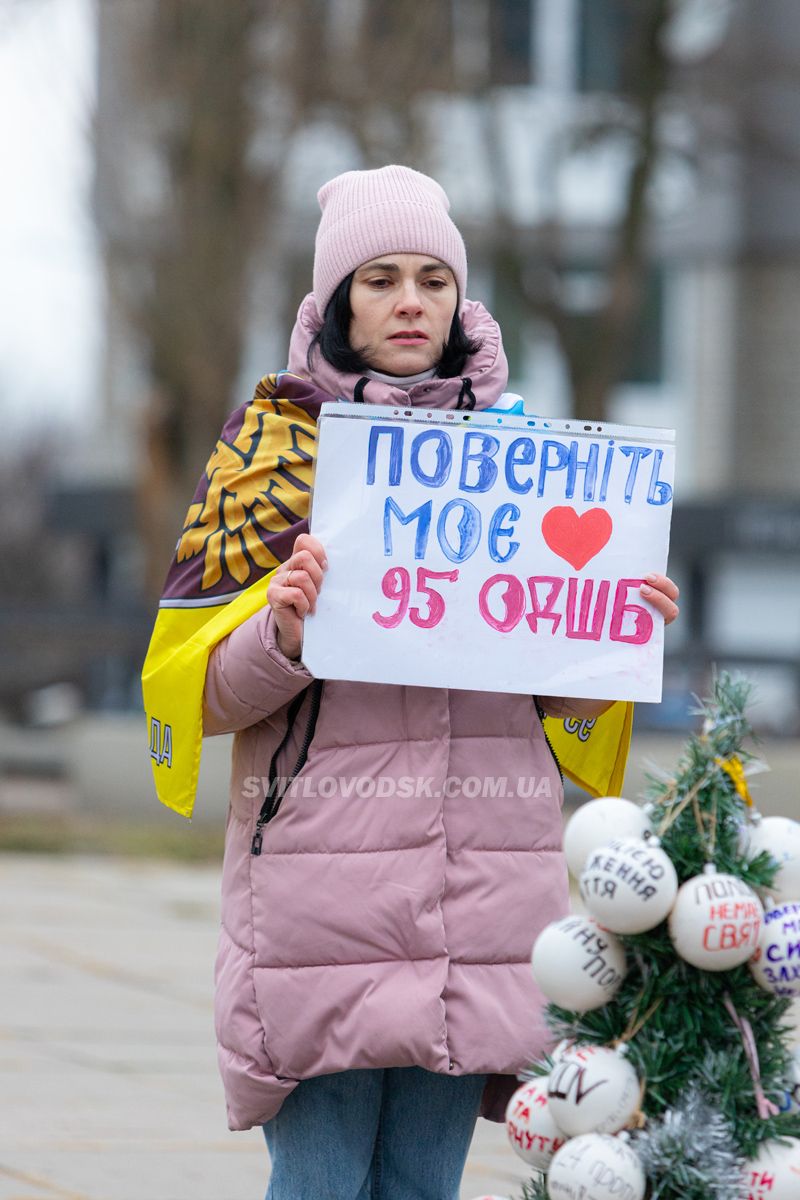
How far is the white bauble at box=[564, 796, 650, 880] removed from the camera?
2816 mm

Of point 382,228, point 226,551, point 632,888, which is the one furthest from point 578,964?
point 382,228

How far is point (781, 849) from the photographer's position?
278cm

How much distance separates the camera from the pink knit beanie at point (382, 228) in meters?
3.05

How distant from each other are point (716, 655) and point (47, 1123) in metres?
9.80

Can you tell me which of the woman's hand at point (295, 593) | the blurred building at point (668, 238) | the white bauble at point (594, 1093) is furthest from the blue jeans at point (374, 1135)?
the blurred building at point (668, 238)

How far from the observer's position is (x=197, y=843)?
38.6ft

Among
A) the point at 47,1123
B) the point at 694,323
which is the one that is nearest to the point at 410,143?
the point at 694,323

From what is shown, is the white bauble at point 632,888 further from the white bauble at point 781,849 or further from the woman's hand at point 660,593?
the woman's hand at point 660,593

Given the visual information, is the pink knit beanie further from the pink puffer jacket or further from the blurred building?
the blurred building

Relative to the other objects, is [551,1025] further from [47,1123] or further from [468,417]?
[47,1123]

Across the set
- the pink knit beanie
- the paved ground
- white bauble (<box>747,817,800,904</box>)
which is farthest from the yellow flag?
the paved ground

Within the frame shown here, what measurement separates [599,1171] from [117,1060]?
369 centimetres

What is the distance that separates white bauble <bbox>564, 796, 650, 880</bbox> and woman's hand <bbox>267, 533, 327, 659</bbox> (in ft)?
1.61

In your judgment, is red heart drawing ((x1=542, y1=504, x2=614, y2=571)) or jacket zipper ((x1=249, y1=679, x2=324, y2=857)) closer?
jacket zipper ((x1=249, y1=679, x2=324, y2=857))
